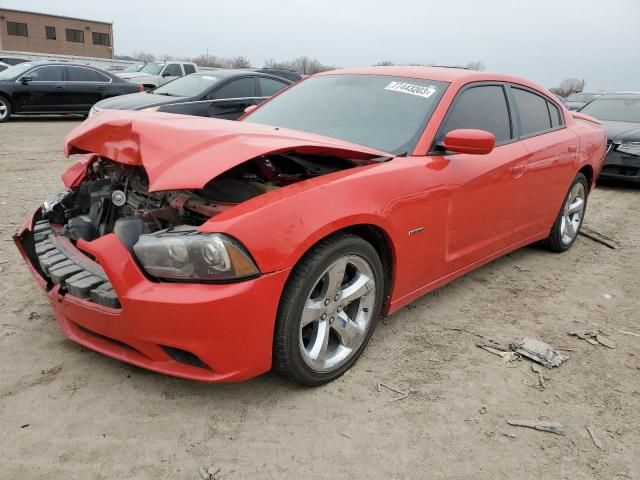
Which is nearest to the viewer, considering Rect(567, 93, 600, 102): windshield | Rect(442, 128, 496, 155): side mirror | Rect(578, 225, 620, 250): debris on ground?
Rect(442, 128, 496, 155): side mirror

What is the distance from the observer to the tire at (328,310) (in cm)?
221

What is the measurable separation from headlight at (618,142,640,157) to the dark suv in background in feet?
31.8

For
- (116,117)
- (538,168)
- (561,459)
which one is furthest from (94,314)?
(538,168)

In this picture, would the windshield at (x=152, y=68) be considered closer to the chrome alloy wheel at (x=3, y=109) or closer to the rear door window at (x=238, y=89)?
the chrome alloy wheel at (x=3, y=109)

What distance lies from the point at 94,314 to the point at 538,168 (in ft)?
10.2

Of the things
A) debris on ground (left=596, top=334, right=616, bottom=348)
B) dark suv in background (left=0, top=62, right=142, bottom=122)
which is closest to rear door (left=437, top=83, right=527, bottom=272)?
debris on ground (left=596, top=334, right=616, bottom=348)

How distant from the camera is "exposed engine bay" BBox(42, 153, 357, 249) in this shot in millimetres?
2418

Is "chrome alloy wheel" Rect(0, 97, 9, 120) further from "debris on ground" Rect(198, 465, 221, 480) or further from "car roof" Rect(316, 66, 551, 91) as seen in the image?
"debris on ground" Rect(198, 465, 221, 480)

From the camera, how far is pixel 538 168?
12.4ft

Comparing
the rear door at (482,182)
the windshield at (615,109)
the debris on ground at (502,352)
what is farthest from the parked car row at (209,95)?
the debris on ground at (502,352)

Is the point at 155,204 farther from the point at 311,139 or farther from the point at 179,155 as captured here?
the point at 311,139

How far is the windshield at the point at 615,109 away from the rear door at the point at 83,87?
10.4 metres

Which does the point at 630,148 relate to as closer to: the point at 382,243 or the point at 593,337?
the point at 593,337

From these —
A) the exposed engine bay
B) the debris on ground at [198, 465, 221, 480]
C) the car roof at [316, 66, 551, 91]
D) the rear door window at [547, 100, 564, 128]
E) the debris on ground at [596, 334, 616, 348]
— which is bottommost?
the debris on ground at [596, 334, 616, 348]
